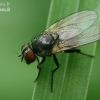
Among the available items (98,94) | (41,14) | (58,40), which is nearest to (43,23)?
(41,14)

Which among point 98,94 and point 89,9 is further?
point 98,94

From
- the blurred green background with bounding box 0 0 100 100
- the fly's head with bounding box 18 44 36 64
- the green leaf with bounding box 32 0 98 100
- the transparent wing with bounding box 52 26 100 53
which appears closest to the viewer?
the green leaf with bounding box 32 0 98 100

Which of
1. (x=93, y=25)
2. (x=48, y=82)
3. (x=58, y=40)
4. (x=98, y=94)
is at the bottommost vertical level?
(x=98, y=94)

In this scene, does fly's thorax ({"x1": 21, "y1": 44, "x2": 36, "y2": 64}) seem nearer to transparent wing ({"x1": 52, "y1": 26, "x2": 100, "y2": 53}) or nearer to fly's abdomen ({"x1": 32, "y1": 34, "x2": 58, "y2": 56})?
fly's abdomen ({"x1": 32, "y1": 34, "x2": 58, "y2": 56})

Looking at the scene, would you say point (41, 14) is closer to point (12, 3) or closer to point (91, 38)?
point (12, 3)

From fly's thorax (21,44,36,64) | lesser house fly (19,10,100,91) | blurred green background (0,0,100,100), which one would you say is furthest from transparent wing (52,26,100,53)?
blurred green background (0,0,100,100)

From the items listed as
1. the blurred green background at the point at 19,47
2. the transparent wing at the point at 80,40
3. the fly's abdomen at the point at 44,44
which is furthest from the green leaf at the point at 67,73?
the blurred green background at the point at 19,47

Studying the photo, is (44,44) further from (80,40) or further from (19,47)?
(19,47)
